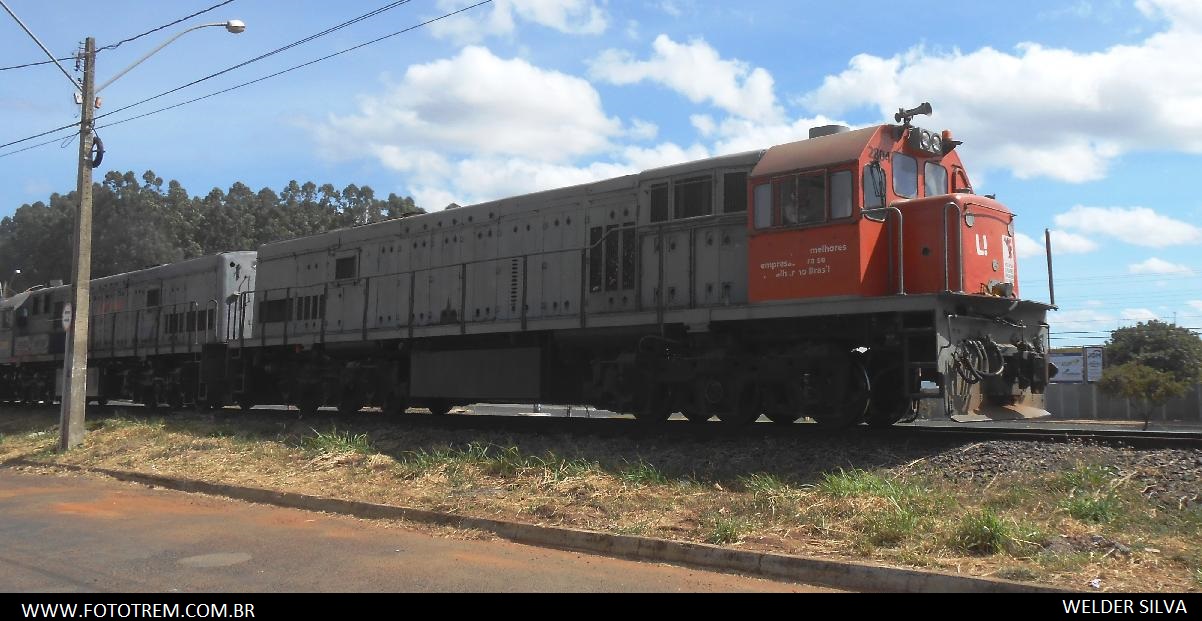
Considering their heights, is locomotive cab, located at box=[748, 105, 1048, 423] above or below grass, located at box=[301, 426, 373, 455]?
above

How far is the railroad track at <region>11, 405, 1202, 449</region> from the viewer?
9.49 meters

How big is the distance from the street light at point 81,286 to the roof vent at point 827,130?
30.2 feet

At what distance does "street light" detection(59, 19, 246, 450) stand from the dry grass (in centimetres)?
152

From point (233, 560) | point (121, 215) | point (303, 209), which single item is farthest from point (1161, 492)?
point (303, 209)

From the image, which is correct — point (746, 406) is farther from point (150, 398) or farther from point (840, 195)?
point (150, 398)

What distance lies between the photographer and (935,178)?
1093cm

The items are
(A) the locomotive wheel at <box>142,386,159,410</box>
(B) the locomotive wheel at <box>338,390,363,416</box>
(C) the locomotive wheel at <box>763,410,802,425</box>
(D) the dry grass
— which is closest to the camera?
(D) the dry grass

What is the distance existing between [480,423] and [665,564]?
A: 8057mm

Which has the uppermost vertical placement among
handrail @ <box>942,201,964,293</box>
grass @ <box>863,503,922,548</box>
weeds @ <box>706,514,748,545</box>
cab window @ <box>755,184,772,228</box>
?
cab window @ <box>755,184,772,228</box>

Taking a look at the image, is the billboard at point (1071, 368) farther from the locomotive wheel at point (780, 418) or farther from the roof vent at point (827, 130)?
the roof vent at point (827, 130)

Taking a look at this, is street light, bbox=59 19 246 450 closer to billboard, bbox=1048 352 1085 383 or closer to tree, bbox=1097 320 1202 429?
tree, bbox=1097 320 1202 429

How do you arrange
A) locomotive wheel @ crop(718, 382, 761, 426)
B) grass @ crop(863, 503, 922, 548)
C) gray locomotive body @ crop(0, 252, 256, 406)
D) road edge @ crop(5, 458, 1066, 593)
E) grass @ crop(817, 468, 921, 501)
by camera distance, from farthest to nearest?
1. gray locomotive body @ crop(0, 252, 256, 406)
2. locomotive wheel @ crop(718, 382, 761, 426)
3. grass @ crop(817, 468, 921, 501)
4. grass @ crop(863, 503, 922, 548)
5. road edge @ crop(5, 458, 1066, 593)

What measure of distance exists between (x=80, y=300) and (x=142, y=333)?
26.4 feet

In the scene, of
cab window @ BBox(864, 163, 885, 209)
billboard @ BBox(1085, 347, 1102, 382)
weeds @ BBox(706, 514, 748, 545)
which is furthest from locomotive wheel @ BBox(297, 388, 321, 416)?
billboard @ BBox(1085, 347, 1102, 382)
